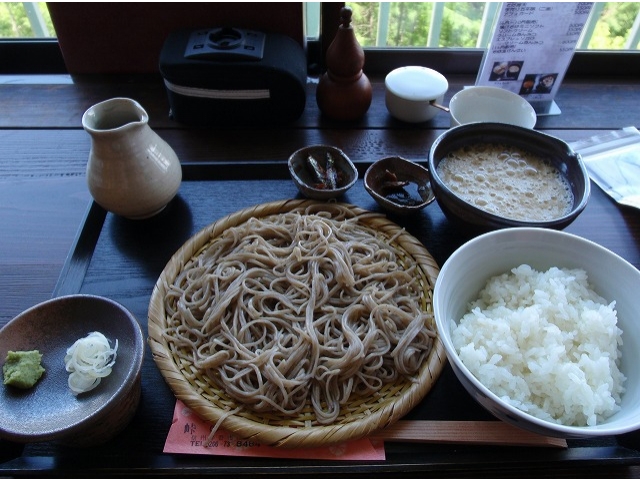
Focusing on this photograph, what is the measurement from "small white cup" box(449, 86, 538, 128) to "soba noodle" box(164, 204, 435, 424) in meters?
0.75

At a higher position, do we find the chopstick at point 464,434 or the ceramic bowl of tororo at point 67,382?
the ceramic bowl of tororo at point 67,382

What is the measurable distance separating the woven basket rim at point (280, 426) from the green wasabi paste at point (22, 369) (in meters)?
0.28

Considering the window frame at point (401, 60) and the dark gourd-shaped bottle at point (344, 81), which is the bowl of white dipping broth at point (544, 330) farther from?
the window frame at point (401, 60)

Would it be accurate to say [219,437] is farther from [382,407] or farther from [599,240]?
[599,240]

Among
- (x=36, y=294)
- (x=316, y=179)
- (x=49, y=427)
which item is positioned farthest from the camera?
(x=316, y=179)

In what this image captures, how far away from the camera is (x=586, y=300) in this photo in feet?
4.23

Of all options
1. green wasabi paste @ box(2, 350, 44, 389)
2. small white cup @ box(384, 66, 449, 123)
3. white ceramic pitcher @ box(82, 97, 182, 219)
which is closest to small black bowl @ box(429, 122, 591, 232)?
small white cup @ box(384, 66, 449, 123)

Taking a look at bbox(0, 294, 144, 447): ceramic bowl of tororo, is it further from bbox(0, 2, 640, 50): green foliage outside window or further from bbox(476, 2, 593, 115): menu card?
bbox(0, 2, 640, 50): green foliage outside window

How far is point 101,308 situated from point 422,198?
1103mm

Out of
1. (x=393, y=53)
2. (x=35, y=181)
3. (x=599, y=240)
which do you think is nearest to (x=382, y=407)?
(x=599, y=240)

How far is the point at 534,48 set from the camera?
2.05m

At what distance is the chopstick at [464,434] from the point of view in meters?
1.20

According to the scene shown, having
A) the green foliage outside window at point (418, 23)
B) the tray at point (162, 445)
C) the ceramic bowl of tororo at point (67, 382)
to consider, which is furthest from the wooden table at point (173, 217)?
the green foliage outside window at point (418, 23)

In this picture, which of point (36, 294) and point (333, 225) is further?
→ point (333, 225)
